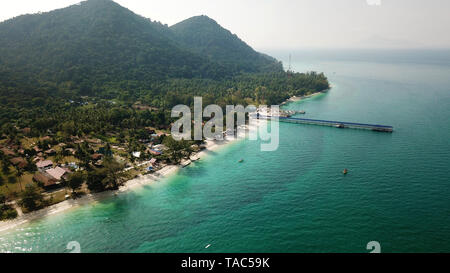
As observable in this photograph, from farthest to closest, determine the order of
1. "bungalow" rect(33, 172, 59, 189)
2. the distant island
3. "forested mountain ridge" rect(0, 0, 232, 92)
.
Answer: "forested mountain ridge" rect(0, 0, 232, 92) → the distant island → "bungalow" rect(33, 172, 59, 189)

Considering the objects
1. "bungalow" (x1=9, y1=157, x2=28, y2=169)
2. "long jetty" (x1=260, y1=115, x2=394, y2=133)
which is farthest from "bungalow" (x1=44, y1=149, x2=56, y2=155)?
"long jetty" (x1=260, y1=115, x2=394, y2=133)

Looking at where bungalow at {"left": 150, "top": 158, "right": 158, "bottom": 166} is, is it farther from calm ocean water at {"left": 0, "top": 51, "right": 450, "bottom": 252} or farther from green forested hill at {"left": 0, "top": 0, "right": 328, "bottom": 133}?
green forested hill at {"left": 0, "top": 0, "right": 328, "bottom": 133}

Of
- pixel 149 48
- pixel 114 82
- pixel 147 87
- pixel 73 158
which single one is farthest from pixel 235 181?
pixel 149 48

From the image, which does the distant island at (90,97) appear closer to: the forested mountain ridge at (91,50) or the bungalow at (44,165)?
the bungalow at (44,165)

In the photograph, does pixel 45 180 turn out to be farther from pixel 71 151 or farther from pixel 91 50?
pixel 91 50

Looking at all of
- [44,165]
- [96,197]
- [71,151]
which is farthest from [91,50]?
[96,197]

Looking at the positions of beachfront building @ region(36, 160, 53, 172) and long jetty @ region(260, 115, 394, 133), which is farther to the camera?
long jetty @ region(260, 115, 394, 133)

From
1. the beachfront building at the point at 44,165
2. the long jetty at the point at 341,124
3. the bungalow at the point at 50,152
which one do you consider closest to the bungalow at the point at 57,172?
the beachfront building at the point at 44,165

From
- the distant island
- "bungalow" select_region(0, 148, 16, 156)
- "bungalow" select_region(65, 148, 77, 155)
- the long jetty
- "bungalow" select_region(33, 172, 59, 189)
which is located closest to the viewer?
"bungalow" select_region(33, 172, 59, 189)
